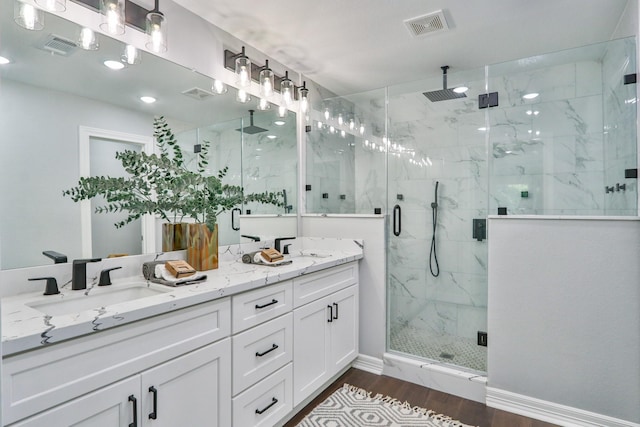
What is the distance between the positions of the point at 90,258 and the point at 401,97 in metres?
2.40

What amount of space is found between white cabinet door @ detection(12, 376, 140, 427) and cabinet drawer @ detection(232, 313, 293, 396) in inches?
18.3

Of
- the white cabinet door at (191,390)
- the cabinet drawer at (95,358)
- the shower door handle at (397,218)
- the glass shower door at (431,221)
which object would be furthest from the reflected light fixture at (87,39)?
the shower door handle at (397,218)

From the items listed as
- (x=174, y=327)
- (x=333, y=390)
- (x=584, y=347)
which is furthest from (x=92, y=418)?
(x=584, y=347)

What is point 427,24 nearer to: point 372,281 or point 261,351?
point 372,281

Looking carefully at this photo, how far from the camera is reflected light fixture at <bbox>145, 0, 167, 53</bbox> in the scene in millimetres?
1746

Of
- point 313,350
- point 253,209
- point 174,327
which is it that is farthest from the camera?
point 253,209

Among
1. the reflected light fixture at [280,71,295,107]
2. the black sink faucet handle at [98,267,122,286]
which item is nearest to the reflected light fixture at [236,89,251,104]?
the reflected light fixture at [280,71,295,107]

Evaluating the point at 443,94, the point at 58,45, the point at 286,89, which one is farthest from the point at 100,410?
the point at 443,94

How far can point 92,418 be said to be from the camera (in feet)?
3.51

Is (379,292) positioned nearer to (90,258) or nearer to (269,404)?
(269,404)

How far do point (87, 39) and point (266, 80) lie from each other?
117 cm

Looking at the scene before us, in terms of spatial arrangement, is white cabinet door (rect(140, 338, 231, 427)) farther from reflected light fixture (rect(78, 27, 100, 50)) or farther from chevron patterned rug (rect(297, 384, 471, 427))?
reflected light fixture (rect(78, 27, 100, 50))

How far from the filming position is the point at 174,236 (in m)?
1.95

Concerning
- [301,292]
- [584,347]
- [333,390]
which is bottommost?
[333,390]
